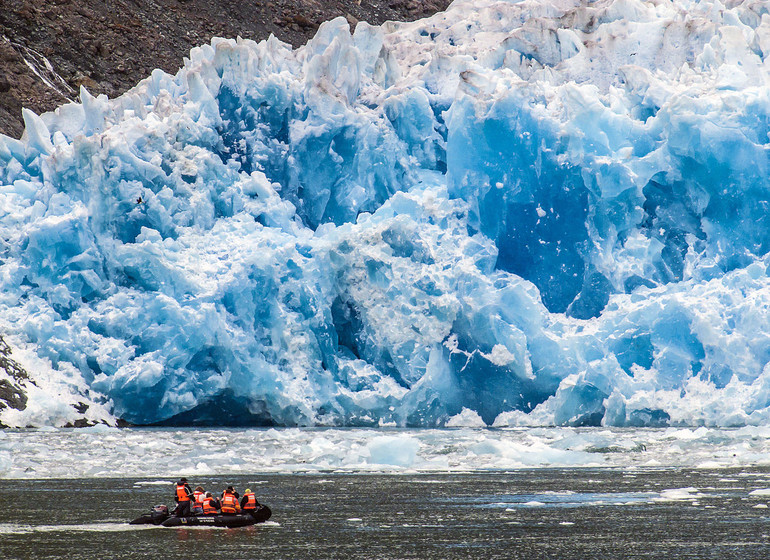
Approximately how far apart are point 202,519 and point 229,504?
0.32m

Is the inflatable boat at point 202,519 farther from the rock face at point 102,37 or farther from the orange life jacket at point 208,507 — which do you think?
the rock face at point 102,37

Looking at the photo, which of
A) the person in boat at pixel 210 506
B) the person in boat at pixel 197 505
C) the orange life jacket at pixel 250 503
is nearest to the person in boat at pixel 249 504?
the orange life jacket at pixel 250 503

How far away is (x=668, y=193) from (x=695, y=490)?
10.0 meters

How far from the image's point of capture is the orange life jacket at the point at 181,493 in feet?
34.7

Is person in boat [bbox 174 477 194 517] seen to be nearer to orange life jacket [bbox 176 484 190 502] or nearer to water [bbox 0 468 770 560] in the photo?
orange life jacket [bbox 176 484 190 502]

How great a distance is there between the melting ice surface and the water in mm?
771

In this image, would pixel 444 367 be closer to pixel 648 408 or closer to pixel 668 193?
pixel 648 408

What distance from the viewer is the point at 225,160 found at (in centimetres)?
2209

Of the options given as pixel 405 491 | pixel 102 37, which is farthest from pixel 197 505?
pixel 102 37

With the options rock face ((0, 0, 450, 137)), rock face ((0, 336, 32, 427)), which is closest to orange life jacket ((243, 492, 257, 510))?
rock face ((0, 336, 32, 427))

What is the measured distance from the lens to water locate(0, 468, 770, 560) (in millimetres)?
8844

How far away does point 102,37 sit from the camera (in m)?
38.5

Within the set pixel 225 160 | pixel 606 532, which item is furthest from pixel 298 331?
pixel 606 532

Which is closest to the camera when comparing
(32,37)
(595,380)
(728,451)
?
(728,451)
